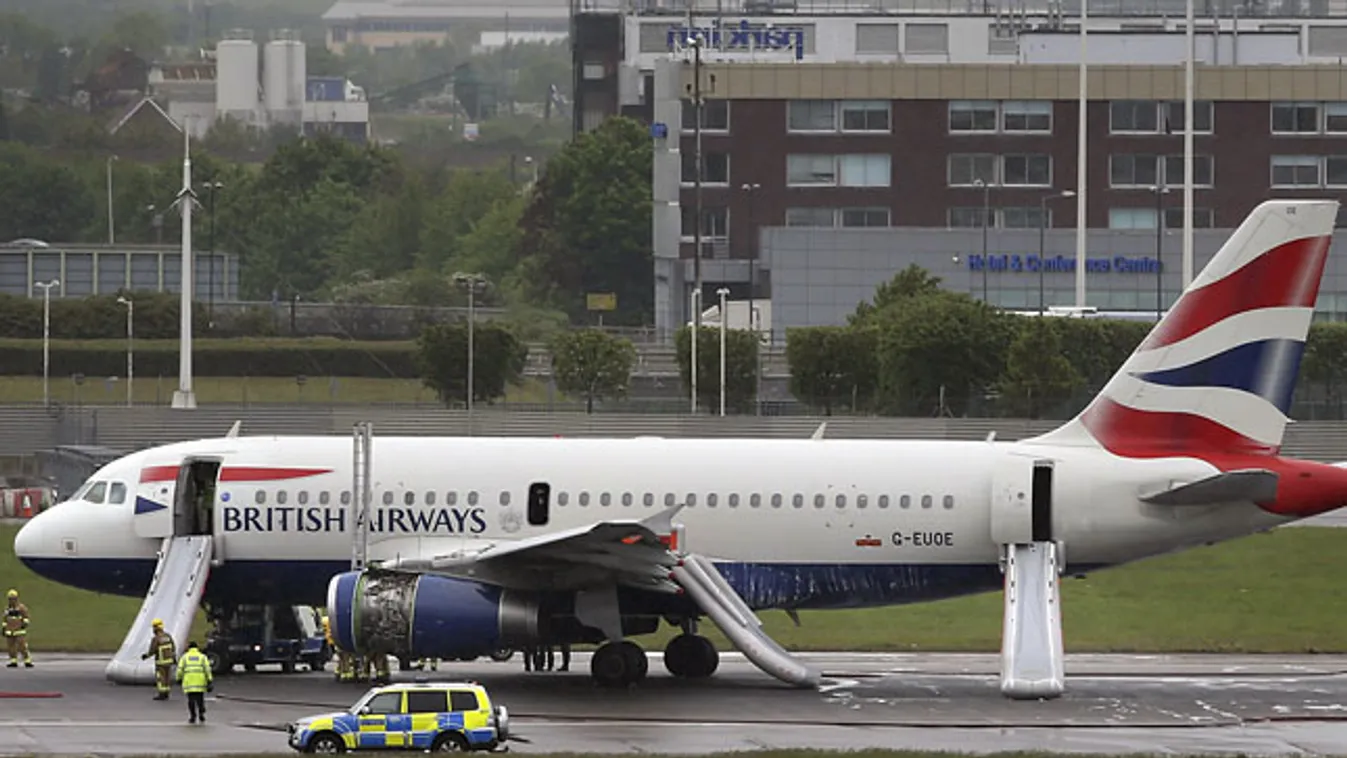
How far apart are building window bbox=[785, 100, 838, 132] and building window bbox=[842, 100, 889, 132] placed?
628 mm

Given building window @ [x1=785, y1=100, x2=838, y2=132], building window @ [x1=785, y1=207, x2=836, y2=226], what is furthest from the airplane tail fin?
building window @ [x1=785, y1=207, x2=836, y2=226]

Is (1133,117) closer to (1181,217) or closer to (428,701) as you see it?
(1181,217)

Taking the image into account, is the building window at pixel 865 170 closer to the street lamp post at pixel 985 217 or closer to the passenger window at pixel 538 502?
the street lamp post at pixel 985 217

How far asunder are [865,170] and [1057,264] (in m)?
14.2

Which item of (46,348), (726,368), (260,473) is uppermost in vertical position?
(46,348)

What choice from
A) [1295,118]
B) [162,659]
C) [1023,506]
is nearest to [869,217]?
[1295,118]

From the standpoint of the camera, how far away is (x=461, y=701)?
40406mm

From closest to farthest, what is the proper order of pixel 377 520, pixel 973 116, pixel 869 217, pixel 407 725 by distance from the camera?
pixel 407 725 < pixel 377 520 < pixel 973 116 < pixel 869 217

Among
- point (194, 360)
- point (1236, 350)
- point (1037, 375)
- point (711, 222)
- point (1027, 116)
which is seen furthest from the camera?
point (711, 222)

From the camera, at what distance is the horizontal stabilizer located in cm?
4838

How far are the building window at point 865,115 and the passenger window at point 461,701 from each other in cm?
10170

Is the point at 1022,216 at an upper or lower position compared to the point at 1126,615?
upper

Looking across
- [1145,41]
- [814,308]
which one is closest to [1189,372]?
[814,308]

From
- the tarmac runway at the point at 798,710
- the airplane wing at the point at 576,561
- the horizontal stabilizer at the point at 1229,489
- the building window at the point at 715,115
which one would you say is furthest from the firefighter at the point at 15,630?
the building window at the point at 715,115
